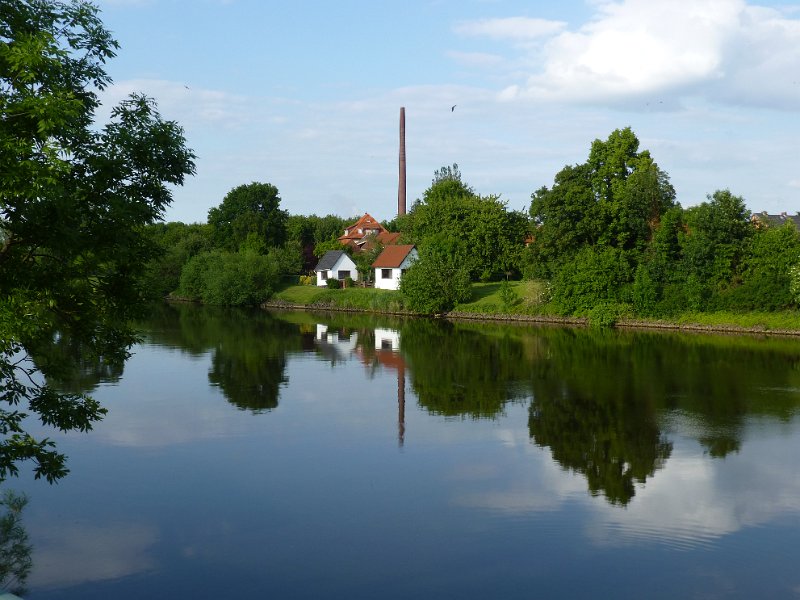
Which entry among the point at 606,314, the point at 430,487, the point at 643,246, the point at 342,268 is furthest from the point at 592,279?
the point at 430,487

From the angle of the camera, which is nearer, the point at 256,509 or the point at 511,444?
the point at 256,509

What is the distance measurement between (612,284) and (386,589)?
138 feet

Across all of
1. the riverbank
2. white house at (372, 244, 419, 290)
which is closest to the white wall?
the riverbank

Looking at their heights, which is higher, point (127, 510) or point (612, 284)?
point (612, 284)

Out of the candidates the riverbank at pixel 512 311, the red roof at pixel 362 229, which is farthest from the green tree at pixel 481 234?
the red roof at pixel 362 229

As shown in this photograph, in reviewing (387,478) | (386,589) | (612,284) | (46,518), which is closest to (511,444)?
(387,478)

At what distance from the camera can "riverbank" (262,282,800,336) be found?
44312 millimetres

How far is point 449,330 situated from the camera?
158ft

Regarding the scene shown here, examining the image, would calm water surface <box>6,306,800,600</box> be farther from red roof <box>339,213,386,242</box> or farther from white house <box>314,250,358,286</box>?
red roof <box>339,213,386,242</box>

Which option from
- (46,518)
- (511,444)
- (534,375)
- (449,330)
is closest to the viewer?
(46,518)

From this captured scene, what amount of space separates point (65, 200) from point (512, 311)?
158 feet

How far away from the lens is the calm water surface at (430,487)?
11656mm

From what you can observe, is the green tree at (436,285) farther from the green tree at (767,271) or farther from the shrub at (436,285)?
the green tree at (767,271)

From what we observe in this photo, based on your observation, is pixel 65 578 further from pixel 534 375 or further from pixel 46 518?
pixel 534 375
